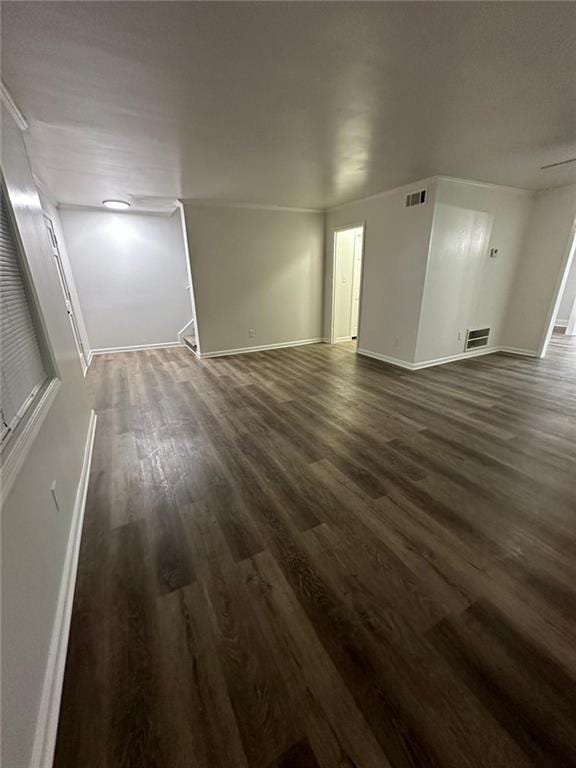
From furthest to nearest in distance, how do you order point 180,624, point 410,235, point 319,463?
point 410,235
point 319,463
point 180,624

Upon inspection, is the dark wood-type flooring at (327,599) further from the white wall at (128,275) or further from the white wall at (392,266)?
Result: the white wall at (128,275)

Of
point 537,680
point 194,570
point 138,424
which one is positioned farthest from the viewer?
point 138,424

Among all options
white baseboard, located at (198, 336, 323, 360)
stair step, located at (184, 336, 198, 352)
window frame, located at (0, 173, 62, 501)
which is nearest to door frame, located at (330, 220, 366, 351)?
white baseboard, located at (198, 336, 323, 360)

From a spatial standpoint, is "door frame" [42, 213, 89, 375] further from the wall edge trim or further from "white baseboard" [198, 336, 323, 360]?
"white baseboard" [198, 336, 323, 360]

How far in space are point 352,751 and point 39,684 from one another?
1020 mm

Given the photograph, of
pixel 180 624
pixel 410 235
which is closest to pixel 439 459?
pixel 180 624

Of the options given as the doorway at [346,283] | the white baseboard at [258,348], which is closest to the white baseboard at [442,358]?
the doorway at [346,283]

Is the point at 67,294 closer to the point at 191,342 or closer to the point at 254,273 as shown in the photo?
the point at 191,342

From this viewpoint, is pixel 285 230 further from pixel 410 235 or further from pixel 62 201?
pixel 62 201

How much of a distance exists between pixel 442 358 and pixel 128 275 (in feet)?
19.2

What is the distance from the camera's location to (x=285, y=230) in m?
5.56

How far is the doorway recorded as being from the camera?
5.87 meters

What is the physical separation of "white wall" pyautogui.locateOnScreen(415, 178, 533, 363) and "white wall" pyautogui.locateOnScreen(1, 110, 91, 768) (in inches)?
166

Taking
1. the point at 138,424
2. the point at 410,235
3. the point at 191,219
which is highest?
the point at 191,219
